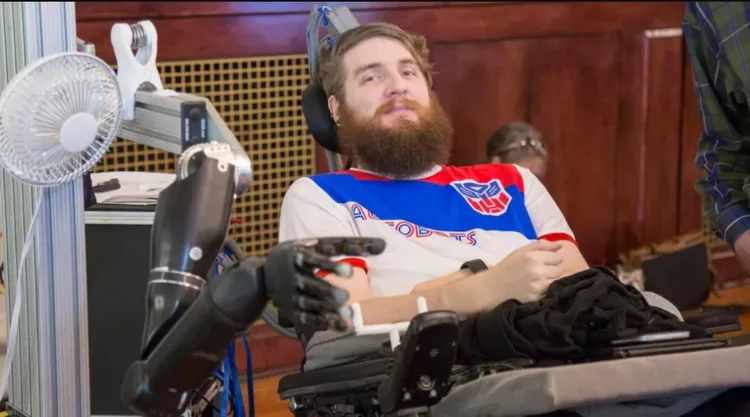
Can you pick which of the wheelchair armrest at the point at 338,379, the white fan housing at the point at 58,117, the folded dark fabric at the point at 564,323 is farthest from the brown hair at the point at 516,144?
the white fan housing at the point at 58,117

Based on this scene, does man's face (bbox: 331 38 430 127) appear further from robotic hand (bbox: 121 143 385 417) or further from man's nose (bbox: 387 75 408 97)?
robotic hand (bbox: 121 143 385 417)

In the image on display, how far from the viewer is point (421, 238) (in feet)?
7.09

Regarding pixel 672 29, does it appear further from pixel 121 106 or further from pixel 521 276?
pixel 121 106

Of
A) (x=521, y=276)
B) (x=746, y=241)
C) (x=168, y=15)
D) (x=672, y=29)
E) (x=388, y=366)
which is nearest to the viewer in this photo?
(x=388, y=366)

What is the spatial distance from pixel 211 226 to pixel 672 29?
9.13 feet

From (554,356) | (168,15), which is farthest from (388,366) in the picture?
(168,15)

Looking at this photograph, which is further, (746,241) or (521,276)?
(746,241)

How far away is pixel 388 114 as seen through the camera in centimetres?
226

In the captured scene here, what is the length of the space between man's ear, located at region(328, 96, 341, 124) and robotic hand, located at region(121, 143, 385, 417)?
2.27 feet

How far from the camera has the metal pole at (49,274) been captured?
1774 millimetres

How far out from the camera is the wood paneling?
3508 millimetres

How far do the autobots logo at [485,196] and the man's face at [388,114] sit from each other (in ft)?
0.25

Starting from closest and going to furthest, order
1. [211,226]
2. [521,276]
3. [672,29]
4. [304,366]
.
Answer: [211,226] → [521,276] → [304,366] → [672,29]

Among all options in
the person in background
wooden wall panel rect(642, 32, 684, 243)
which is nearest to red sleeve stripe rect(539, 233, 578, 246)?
the person in background
